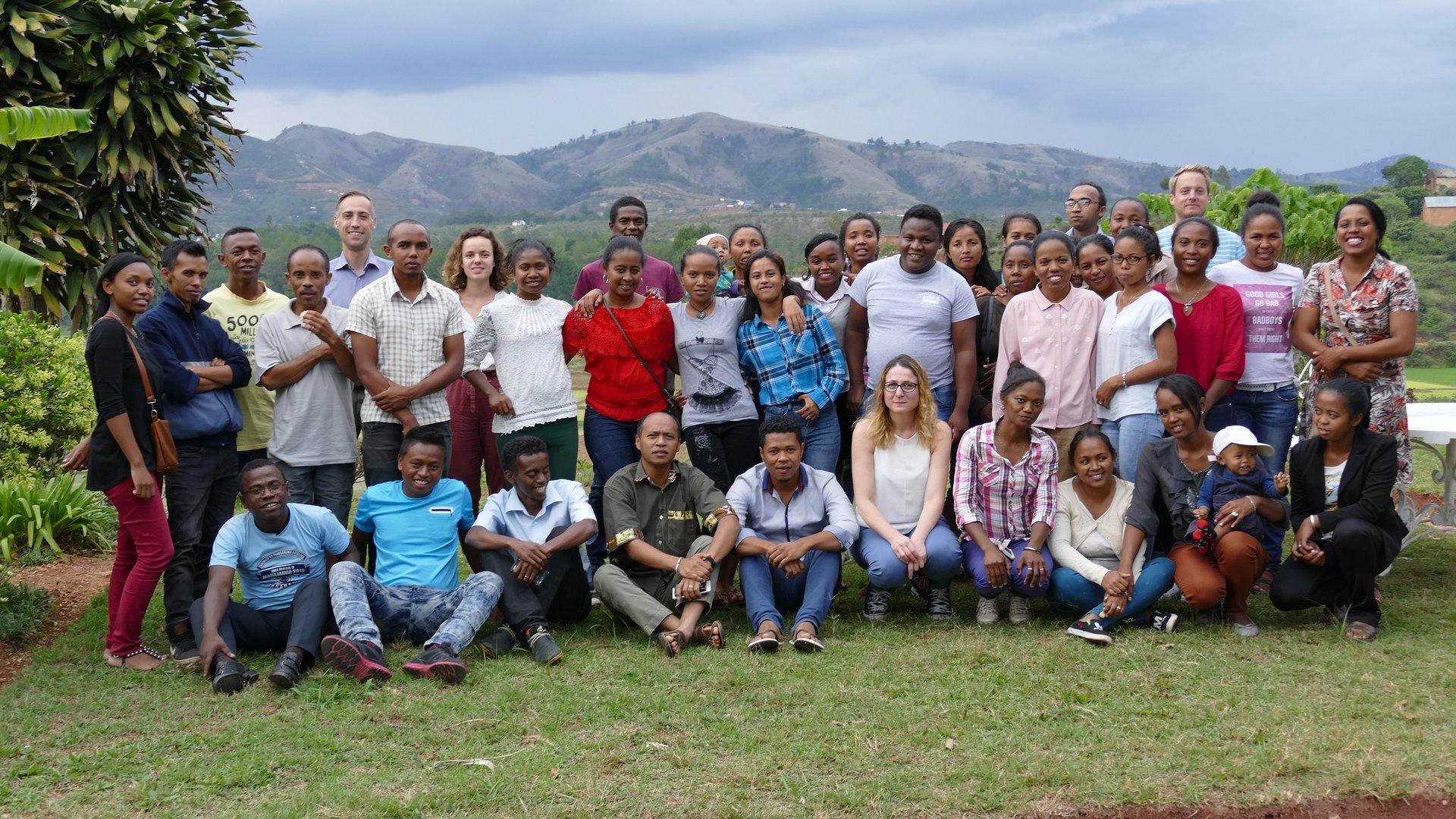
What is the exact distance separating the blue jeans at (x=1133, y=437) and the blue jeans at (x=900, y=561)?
959 millimetres

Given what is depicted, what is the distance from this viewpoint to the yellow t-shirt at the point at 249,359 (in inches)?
230

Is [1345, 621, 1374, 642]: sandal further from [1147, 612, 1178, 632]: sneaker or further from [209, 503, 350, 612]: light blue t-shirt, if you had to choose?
[209, 503, 350, 612]: light blue t-shirt

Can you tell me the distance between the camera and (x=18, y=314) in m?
8.70

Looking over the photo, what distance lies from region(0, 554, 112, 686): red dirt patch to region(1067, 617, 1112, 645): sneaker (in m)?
4.97

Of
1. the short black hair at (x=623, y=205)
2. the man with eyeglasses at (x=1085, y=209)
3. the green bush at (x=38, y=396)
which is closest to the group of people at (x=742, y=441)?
the short black hair at (x=623, y=205)

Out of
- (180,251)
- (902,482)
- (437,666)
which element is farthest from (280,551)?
(902,482)

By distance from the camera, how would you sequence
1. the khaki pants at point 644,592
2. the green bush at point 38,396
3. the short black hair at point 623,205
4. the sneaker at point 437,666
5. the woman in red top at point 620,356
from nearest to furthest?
the sneaker at point 437,666, the khaki pants at point 644,592, the woman in red top at point 620,356, the short black hair at point 623,205, the green bush at point 38,396

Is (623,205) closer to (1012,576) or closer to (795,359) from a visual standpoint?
(795,359)

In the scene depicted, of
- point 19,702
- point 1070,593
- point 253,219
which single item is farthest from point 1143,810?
point 253,219

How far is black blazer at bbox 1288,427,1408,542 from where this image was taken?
5.34m

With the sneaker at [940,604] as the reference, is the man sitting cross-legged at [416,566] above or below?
above

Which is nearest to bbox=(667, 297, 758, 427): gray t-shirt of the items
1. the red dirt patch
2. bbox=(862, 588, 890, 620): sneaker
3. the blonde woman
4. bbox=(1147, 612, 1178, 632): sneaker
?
the blonde woman

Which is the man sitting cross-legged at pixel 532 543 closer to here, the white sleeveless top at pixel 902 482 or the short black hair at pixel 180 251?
the white sleeveless top at pixel 902 482

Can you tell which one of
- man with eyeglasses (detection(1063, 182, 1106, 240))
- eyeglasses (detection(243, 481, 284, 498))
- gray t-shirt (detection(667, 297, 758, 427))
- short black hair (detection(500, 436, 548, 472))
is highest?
man with eyeglasses (detection(1063, 182, 1106, 240))
